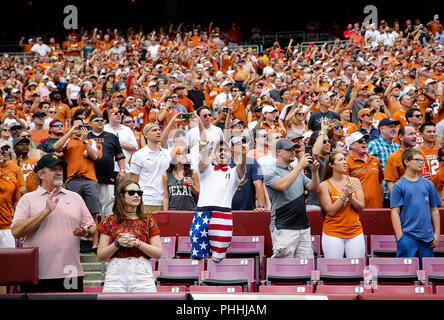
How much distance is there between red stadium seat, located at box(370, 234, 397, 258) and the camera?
7141mm

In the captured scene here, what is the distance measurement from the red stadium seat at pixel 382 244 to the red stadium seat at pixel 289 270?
115 centimetres

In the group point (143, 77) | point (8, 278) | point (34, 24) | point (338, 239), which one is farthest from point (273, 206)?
point (34, 24)

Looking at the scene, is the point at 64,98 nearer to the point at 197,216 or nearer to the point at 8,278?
the point at 197,216

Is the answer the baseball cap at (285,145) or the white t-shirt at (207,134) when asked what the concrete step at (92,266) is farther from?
the baseball cap at (285,145)

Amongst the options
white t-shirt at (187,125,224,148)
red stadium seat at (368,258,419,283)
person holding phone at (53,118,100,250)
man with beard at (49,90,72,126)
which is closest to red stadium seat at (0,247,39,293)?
red stadium seat at (368,258,419,283)

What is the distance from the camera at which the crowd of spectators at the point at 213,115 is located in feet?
26.6

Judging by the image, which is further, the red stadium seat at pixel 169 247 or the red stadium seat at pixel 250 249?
the red stadium seat at pixel 169 247

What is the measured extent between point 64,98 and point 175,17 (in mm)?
15801

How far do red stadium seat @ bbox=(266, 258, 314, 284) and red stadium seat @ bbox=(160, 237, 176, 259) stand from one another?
4.73 feet

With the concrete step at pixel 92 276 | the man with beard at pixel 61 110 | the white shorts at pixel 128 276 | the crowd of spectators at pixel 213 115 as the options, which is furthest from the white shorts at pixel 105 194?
the man with beard at pixel 61 110

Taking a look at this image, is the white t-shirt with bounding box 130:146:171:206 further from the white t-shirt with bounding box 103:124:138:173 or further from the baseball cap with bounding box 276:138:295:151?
the baseball cap with bounding box 276:138:295:151

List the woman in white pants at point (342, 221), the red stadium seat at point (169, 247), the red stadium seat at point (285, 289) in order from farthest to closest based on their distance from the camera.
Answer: the red stadium seat at point (169, 247), the woman in white pants at point (342, 221), the red stadium seat at point (285, 289)

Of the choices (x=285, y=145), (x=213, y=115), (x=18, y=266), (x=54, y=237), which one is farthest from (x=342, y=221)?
(x=213, y=115)

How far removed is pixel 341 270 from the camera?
632cm
